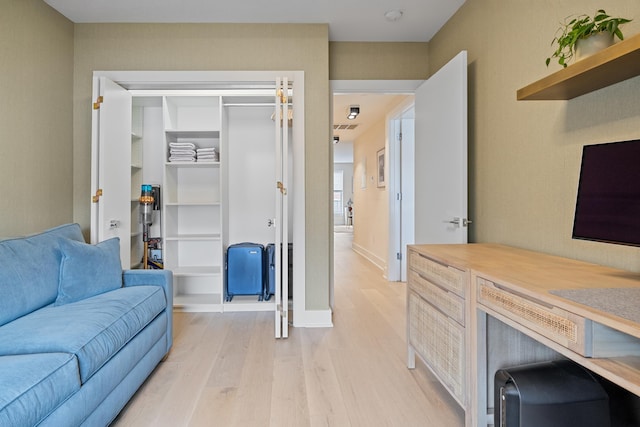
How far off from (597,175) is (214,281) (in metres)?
3.50

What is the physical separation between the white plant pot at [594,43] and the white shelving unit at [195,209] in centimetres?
316

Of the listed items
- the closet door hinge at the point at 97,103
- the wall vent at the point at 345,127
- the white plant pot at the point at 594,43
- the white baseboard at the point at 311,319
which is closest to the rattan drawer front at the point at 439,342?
the white baseboard at the point at 311,319

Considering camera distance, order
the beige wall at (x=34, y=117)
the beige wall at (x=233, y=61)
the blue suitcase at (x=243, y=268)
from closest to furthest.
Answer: the beige wall at (x=34, y=117) → the beige wall at (x=233, y=61) → the blue suitcase at (x=243, y=268)

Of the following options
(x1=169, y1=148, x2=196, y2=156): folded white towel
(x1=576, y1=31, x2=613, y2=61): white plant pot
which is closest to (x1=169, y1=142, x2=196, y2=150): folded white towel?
(x1=169, y1=148, x2=196, y2=156): folded white towel

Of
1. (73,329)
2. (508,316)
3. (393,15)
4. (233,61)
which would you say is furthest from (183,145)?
(508,316)

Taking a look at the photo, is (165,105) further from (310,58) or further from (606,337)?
(606,337)

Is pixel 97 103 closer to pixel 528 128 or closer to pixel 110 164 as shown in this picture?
pixel 110 164

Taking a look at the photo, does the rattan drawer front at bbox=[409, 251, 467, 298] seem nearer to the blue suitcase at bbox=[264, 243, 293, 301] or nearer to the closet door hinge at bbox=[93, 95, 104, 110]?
the blue suitcase at bbox=[264, 243, 293, 301]

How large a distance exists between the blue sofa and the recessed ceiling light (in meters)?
2.63

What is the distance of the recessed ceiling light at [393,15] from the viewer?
9.32ft

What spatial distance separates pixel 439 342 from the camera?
5.93 feet

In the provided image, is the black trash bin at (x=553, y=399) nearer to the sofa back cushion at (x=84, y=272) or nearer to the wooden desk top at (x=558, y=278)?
the wooden desk top at (x=558, y=278)

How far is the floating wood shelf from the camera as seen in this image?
1158 mm

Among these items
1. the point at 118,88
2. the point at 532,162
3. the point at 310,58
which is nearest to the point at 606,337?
the point at 532,162
